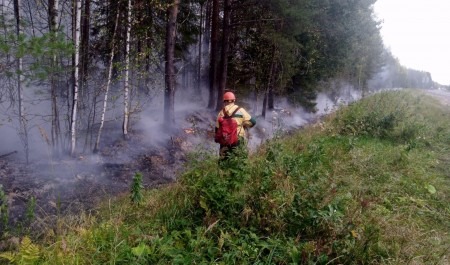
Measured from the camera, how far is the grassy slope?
351cm

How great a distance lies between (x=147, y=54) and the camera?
1291 cm

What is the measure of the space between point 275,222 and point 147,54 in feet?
34.6

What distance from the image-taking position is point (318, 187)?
4.19m

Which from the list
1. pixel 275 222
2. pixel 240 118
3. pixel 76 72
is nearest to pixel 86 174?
pixel 76 72

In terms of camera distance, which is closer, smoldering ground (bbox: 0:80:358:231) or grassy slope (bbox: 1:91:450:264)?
grassy slope (bbox: 1:91:450:264)

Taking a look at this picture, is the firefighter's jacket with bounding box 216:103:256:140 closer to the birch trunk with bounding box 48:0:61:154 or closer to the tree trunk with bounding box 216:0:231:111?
the birch trunk with bounding box 48:0:61:154

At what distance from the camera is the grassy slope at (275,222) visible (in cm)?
351

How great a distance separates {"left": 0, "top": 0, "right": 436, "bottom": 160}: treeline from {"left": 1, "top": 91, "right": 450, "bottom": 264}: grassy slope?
166 inches

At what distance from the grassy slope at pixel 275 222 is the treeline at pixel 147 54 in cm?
423

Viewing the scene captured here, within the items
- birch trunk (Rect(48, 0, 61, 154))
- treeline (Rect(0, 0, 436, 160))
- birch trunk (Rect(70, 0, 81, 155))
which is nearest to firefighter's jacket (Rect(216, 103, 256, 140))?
treeline (Rect(0, 0, 436, 160))

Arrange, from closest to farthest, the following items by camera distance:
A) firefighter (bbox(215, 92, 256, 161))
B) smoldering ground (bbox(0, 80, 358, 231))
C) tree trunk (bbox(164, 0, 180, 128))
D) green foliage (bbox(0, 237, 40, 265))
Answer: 1. green foliage (bbox(0, 237, 40, 265))
2. firefighter (bbox(215, 92, 256, 161))
3. smoldering ground (bbox(0, 80, 358, 231))
4. tree trunk (bbox(164, 0, 180, 128))

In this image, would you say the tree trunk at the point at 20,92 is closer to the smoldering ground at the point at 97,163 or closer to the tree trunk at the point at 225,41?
the smoldering ground at the point at 97,163

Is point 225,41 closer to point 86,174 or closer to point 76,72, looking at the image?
point 76,72

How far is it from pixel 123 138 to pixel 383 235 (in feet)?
36.8
